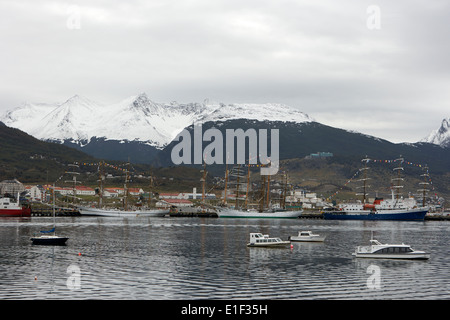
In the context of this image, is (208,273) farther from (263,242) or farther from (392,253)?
(263,242)

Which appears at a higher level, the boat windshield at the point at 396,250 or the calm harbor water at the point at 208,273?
the boat windshield at the point at 396,250

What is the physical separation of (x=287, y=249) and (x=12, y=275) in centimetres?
4836

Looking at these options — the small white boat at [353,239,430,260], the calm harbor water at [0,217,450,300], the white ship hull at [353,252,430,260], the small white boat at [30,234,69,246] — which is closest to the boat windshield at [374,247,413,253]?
the small white boat at [353,239,430,260]

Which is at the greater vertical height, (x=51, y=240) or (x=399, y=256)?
(x=51, y=240)

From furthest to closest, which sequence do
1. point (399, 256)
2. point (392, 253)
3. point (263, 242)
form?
point (263, 242) → point (392, 253) → point (399, 256)

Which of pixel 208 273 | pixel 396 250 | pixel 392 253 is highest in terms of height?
pixel 396 250

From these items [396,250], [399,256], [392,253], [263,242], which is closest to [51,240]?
[263,242]

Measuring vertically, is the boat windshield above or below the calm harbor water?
above

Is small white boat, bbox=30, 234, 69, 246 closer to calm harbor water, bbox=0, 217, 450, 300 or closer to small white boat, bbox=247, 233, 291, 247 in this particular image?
calm harbor water, bbox=0, 217, 450, 300

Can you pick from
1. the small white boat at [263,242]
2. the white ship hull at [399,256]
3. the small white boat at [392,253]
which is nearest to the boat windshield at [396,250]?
the small white boat at [392,253]

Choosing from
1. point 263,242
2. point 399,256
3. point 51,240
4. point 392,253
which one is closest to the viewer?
point 399,256

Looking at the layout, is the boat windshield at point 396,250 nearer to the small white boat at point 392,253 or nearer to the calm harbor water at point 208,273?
the small white boat at point 392,253
